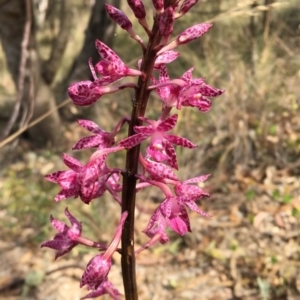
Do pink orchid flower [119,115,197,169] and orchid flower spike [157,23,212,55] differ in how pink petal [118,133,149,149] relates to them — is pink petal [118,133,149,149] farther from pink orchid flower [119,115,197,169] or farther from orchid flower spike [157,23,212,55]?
orchid flower spike [157,23,212,55]

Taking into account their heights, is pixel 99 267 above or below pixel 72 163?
below

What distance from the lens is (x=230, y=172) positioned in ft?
15.4

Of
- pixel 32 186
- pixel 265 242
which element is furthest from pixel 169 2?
pixel 32 186

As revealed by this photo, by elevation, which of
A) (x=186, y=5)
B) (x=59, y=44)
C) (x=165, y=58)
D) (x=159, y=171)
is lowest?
(x=159, y=171)

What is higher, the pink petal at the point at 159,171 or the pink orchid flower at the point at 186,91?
the pink orchid flower at the point at 186,91

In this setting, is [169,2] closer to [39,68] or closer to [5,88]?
[39,68]

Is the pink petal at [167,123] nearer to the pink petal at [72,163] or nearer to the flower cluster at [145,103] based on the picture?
the flower cluster at [145,103]

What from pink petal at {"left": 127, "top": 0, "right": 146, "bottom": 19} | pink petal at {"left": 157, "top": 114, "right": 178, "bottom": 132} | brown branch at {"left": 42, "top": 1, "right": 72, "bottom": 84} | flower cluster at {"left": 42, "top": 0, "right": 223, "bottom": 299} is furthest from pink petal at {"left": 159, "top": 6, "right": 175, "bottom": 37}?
brown branch at {"left": 42, "top": 1, "right": 72, "bottom": 84}

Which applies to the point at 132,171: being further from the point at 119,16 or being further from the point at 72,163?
the point at 119,16

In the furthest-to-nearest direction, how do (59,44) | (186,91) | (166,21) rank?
(59,44)
(186,91)
(166,21)

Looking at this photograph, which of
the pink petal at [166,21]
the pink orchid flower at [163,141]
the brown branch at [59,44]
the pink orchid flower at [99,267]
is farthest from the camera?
the brown branch at [59,44]

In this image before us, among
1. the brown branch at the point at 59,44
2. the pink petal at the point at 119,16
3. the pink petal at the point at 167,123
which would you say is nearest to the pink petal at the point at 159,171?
the pink petal at the point at 167,123

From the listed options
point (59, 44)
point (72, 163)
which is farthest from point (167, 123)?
point (59, 44)

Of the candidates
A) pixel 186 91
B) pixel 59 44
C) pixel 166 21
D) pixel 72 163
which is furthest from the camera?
pixel 59 44
